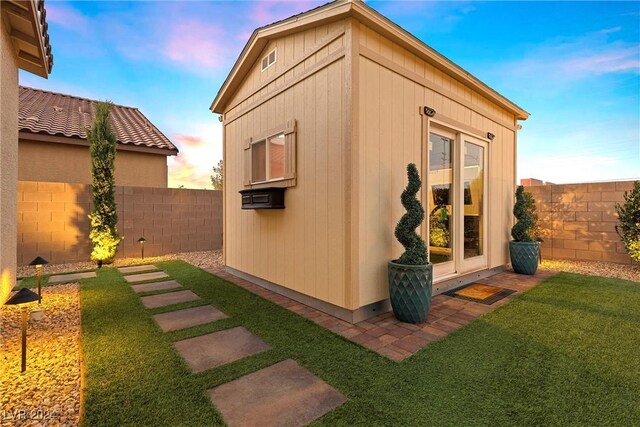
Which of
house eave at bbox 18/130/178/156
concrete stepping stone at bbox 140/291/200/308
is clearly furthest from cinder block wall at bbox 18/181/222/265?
concrete stepping stone at bbox 140/291/200/308

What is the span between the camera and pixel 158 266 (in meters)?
6.37

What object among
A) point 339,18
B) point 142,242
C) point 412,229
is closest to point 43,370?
point 412,229

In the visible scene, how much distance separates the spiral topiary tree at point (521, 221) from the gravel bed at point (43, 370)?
6940 mm

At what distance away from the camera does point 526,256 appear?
543 cm

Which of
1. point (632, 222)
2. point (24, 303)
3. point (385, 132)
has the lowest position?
point (24, 303)

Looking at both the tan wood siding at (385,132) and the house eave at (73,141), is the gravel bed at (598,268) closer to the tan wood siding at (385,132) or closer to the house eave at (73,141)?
the tan wood siding at (385,132)

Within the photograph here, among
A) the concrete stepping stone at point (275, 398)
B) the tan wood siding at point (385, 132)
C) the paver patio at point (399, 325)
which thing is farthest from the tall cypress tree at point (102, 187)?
the tan wood siding at point (385, 132)

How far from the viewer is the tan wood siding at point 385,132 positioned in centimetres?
321

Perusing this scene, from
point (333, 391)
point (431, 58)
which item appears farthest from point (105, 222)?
point (431, 58)

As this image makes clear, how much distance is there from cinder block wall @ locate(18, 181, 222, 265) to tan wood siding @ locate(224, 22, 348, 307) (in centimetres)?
403

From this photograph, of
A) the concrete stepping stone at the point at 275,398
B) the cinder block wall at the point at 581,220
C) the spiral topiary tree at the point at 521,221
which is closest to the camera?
the concrete stepping stone at the point at 275,398

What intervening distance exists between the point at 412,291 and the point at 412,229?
2.29 feet

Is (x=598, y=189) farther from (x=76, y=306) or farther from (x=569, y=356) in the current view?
(x=76, y=306)

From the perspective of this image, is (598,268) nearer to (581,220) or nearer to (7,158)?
(581,220)
